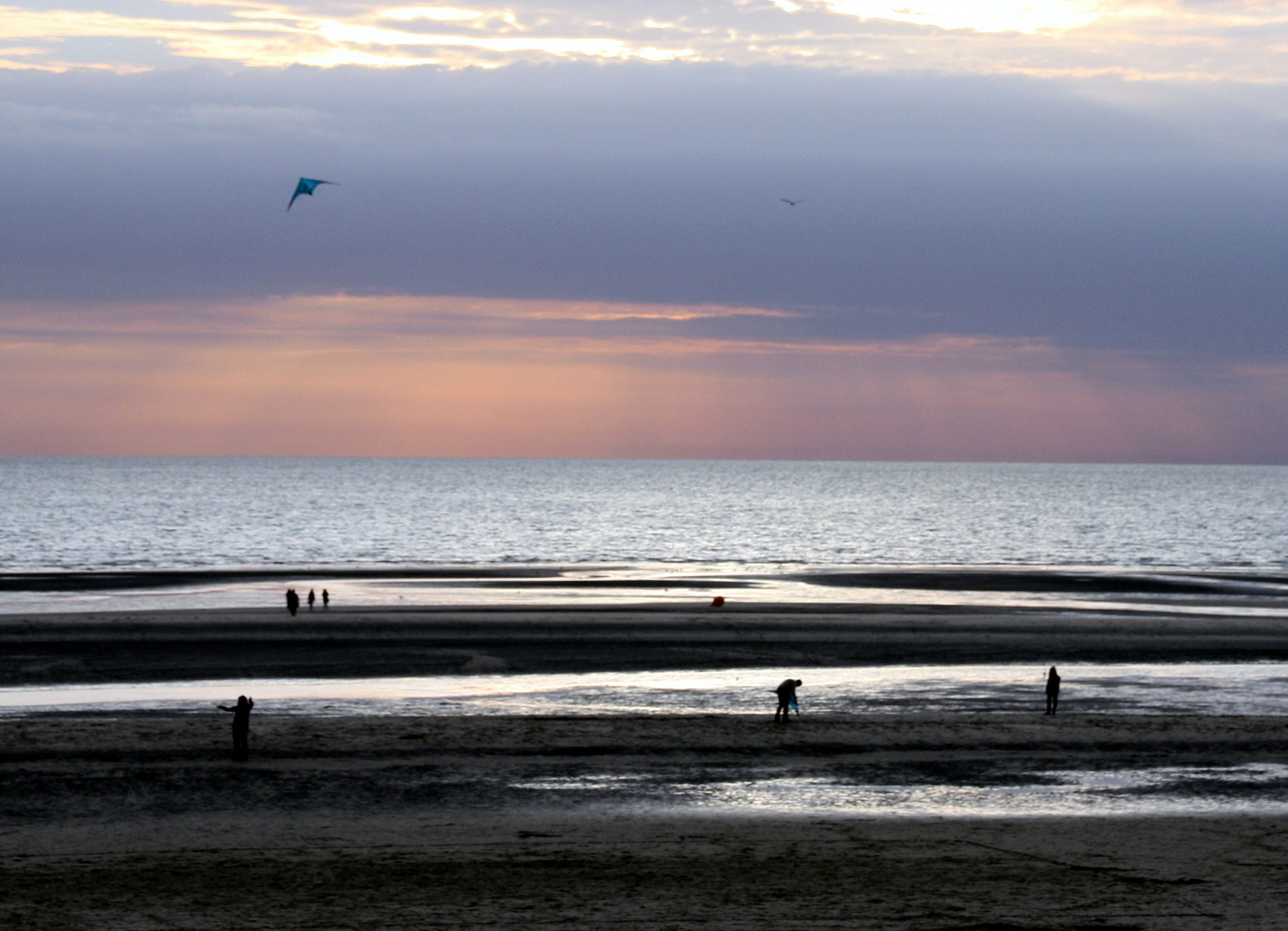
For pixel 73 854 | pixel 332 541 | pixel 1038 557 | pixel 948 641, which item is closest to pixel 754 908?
pixel 73 854

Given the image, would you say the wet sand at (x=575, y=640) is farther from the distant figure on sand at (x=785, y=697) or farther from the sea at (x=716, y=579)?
the distant figure on sand at (x=785, y=697)

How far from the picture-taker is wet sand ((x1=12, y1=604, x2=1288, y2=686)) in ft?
134

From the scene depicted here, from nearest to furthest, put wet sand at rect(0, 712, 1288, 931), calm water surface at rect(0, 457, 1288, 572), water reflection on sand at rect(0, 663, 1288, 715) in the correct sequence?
wet sand at rect(0, 712, 1288, 931)
water reflection on sand at rect(0, 663, 1288, 715)
calm water surface at rect(0, 457, 1288, 572)

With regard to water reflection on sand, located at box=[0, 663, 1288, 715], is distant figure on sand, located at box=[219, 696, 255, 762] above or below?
above

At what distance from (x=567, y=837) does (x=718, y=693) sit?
14.9m

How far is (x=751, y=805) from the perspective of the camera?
24016 millimetres

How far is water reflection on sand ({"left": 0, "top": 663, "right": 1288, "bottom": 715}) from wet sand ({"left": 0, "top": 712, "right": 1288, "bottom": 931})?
2.74 m

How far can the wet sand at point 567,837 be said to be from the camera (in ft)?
59.3

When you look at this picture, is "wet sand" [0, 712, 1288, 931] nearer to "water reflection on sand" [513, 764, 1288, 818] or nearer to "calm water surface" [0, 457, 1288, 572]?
"water reflection on sand" [513, 764, 1288, 818]

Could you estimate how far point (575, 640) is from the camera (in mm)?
46844

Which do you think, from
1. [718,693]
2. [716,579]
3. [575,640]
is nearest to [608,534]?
[716,579]

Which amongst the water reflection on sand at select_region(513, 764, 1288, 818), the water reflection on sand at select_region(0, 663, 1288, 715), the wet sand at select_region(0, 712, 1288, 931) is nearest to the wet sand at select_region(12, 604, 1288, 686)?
the water reflection on sand at select_region(0, 663, 1288, 715)

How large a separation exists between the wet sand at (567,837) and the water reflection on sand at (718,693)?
8.98 feet

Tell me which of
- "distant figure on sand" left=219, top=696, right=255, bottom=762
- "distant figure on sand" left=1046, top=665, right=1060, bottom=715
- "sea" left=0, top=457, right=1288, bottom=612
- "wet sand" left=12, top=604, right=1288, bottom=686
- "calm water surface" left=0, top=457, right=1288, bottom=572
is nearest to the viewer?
"distant figure on sand" left=219, top=696, right=255, bottom=762
